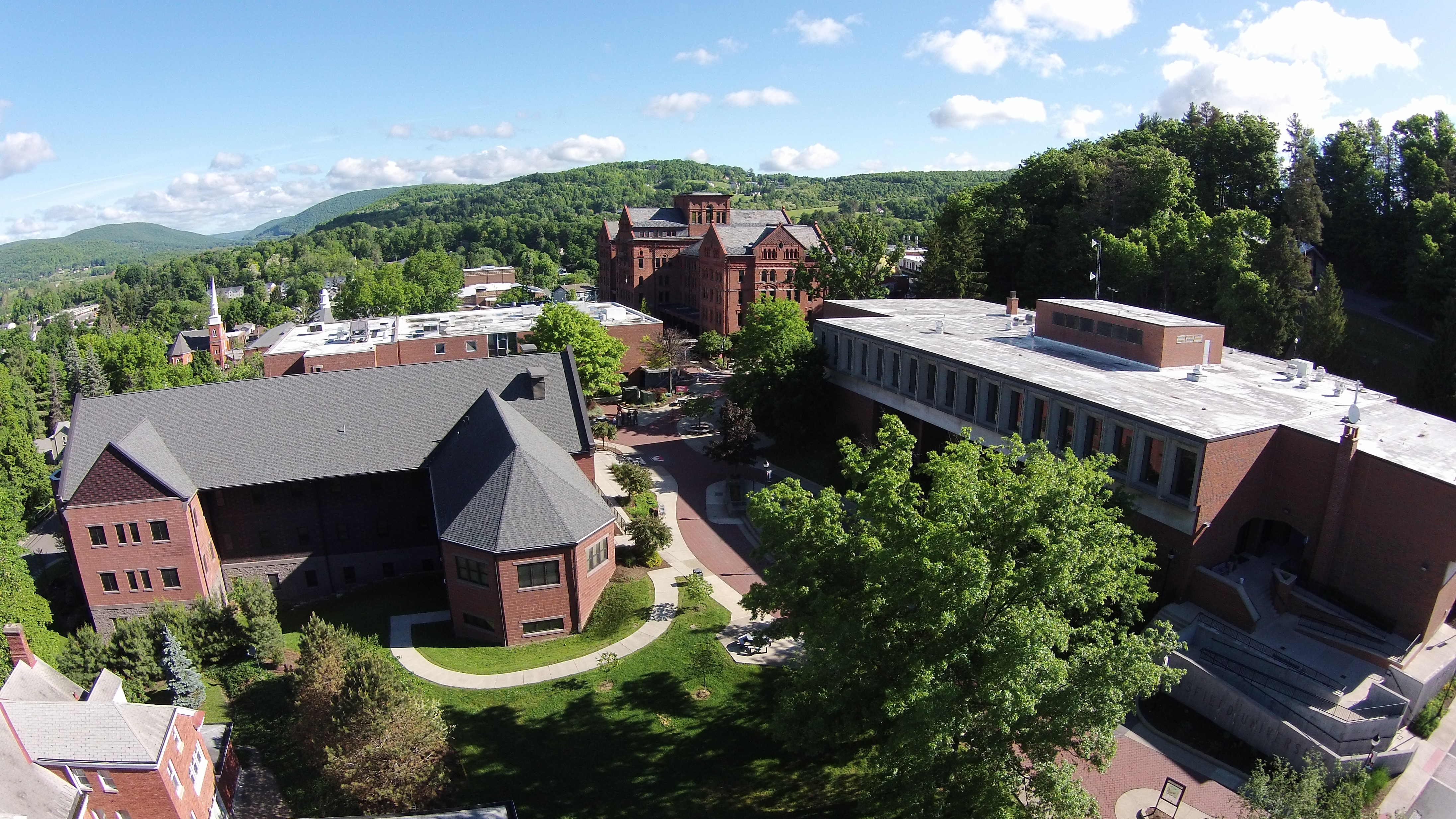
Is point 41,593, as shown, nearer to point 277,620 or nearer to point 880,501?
point 277,620

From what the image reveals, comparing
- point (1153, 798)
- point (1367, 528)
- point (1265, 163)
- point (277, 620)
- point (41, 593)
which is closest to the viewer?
point (1153, 798)

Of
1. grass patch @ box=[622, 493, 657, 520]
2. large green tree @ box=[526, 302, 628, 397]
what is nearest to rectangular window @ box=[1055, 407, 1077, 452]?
grass patch @ box=[622, 493, 657, 520]

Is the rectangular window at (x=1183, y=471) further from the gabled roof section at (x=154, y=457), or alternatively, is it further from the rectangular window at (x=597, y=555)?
the gabled roof section at (x=154, y=457)

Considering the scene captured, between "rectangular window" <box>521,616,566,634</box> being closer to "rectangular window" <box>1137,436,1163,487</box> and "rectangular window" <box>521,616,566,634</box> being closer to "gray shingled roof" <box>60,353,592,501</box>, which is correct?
"gray shingled roof" <box>60,353,592,501</box>

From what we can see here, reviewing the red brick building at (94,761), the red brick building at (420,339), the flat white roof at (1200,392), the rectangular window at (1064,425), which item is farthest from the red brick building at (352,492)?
the flat white roof at (1200,392)

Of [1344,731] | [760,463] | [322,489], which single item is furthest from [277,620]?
[1344,731]

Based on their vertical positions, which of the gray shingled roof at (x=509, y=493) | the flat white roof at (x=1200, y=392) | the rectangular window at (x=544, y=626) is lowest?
the rectangular window at (x=544, y=626)
